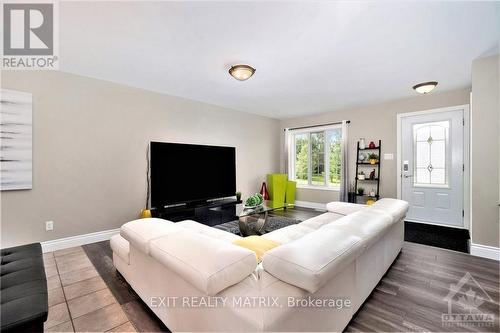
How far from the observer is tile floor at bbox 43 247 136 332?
62.4 inches

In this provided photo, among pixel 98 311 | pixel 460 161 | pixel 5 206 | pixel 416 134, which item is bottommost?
pixel 98 311

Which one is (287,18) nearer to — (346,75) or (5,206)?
(346,75)

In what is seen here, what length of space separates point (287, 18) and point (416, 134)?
3887 millimetres

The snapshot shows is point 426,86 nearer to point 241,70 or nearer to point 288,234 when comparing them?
point 241,70

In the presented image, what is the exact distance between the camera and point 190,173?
403 cm

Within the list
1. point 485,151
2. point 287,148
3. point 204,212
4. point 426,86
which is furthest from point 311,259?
point 287,148

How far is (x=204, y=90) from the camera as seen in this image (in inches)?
152

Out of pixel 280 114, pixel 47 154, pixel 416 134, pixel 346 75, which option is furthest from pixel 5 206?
pixel 416 134

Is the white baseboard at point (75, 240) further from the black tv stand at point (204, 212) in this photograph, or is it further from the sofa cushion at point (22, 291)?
the sofa cushion at point (22, 291)

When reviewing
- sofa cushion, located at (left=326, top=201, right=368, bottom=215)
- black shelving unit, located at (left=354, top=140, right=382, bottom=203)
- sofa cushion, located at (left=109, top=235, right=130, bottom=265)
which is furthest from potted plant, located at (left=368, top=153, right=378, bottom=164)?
sofa cushion, located at (left=109, top=235, right=130, bottom=265)

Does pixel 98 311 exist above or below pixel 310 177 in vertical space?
below

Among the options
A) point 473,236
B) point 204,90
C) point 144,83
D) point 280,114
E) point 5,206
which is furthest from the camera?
point 280,114
